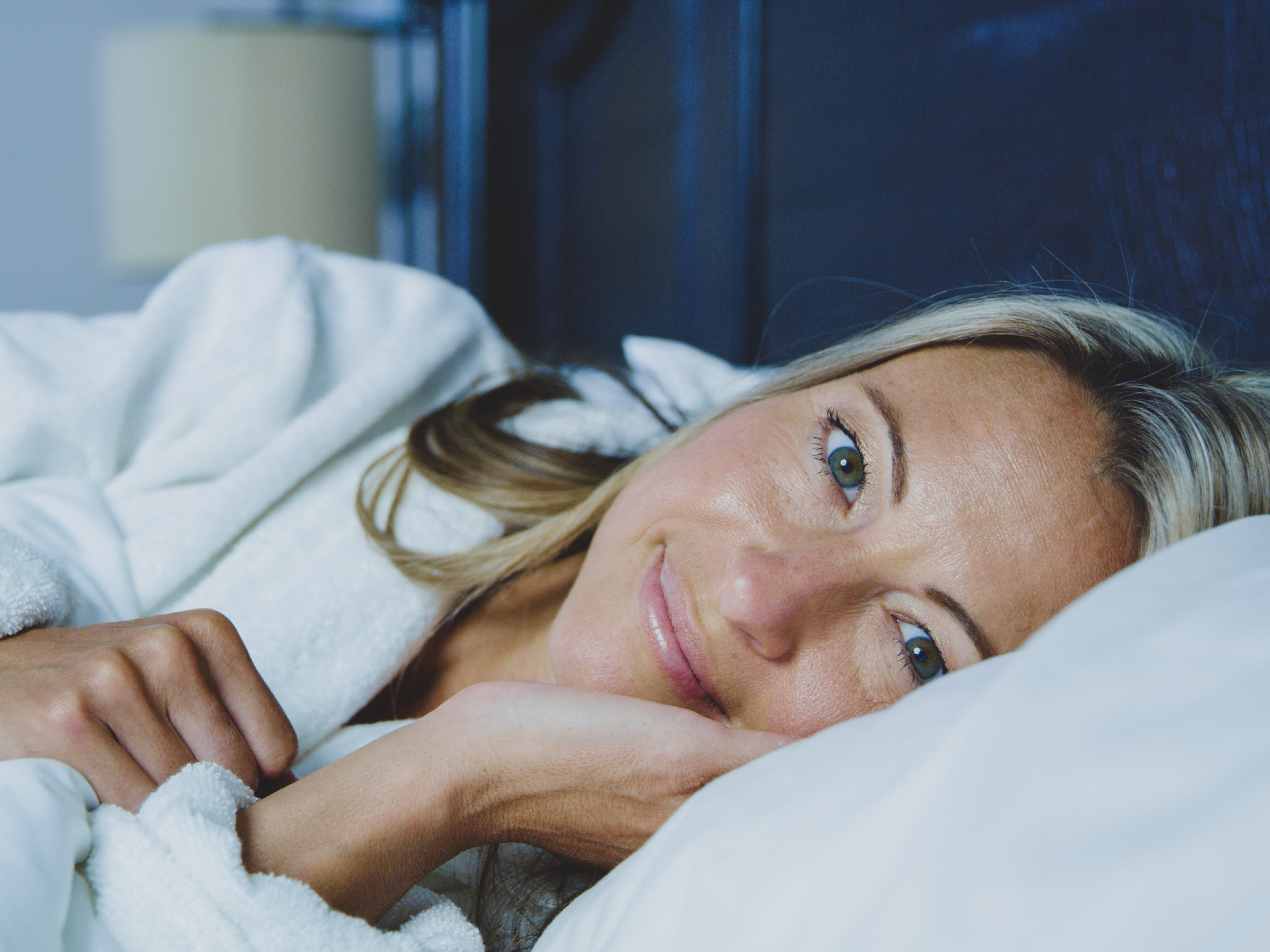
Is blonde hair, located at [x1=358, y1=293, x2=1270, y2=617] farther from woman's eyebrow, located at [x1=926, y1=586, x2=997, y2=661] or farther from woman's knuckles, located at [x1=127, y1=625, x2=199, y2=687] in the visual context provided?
woman's knuckles, located at [x1=127, y1=625, x2=199, y2=687]

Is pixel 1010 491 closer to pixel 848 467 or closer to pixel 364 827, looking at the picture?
pixel 848 467

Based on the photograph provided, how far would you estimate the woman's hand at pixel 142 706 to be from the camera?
486mm

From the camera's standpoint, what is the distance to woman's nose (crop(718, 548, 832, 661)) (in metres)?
0.55

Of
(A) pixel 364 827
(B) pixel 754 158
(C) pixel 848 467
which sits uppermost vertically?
(B) pixel 754 158

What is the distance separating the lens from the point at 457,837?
50 cm

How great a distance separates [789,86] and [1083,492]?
2.71ft

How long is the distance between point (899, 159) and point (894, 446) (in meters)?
0.53

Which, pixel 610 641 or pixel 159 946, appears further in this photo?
pixel 610 641

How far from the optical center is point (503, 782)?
495 mm

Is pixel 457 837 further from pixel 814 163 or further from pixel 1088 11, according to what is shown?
pixel 814 163

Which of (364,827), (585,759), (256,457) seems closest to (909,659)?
(585,759)

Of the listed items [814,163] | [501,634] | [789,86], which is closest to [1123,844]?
[501,634]

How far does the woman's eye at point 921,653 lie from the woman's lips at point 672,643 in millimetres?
130

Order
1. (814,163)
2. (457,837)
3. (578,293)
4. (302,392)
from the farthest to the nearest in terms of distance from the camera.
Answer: (578,293), (814,163), (302,392), (457,837)
